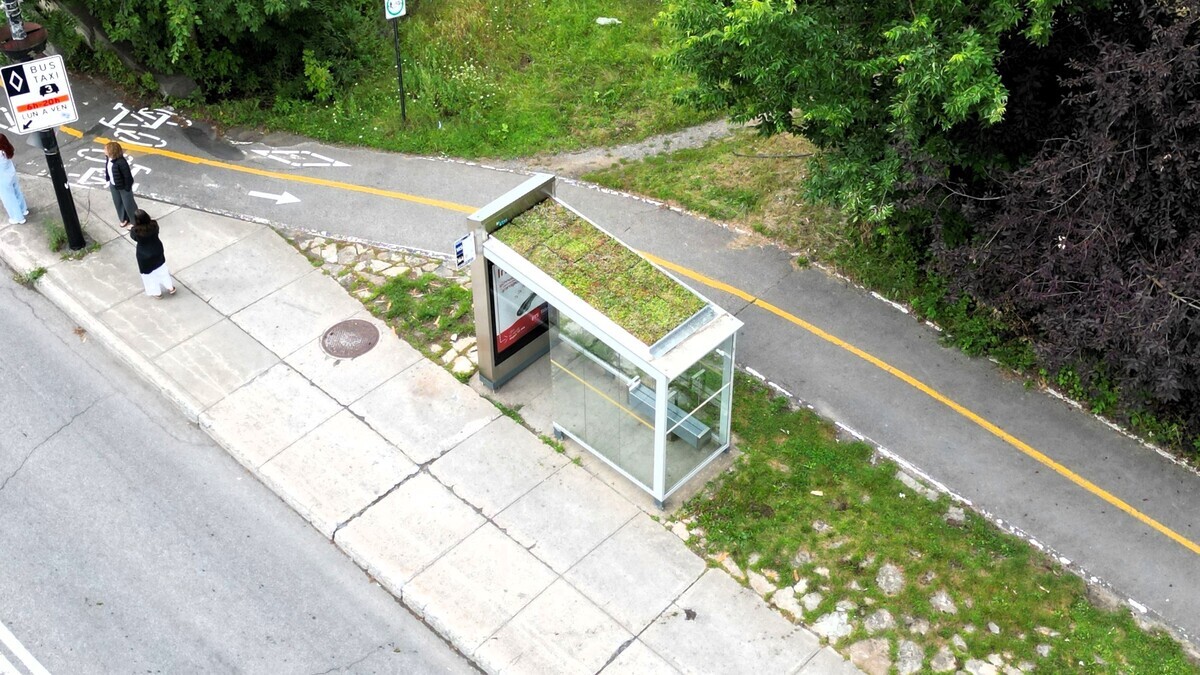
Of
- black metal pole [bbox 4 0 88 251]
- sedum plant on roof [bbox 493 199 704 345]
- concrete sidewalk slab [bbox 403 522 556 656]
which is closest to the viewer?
concrete sidewalk slab [bbox 403 522 556 656]

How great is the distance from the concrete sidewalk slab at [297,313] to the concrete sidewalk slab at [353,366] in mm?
240

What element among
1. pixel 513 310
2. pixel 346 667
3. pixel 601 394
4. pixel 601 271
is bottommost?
pixel 346 667

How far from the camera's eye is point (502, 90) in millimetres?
17422

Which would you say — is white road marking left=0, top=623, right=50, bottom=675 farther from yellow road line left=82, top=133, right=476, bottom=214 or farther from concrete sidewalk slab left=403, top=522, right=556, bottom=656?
yellow road line left=82, top=133, right=476, bottom=214

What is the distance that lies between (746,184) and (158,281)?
7.75m

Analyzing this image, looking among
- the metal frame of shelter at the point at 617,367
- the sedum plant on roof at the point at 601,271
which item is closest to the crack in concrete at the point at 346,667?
the metal frame of shelter at the point at 617,367

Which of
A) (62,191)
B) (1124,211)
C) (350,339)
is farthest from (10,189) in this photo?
(1124,211)

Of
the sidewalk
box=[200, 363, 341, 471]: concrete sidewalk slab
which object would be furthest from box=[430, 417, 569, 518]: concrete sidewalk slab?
box=[200, 363, 341, 471]: concrete sidewalk slab

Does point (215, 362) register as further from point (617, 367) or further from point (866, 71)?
point (866, 71)

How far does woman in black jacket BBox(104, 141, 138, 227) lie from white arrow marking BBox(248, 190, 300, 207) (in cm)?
159

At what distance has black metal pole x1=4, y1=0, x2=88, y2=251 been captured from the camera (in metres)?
12.4

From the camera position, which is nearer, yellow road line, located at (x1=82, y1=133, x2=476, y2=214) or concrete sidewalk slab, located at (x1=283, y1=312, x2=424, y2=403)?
concrete sidewalk slab, located at (x1=283, y1=312, x2=424, y2=403)

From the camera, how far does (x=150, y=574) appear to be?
10.4 metres

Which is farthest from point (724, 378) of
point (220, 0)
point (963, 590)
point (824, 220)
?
point (220, 0)
